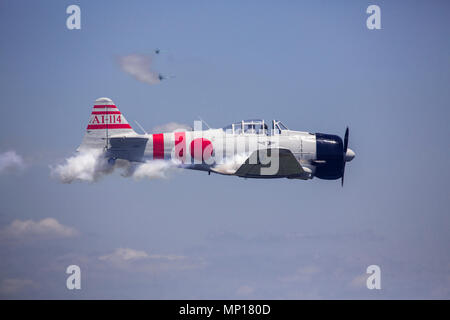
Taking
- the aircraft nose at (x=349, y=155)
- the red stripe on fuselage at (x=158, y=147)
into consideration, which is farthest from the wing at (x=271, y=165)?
the red stripe on fuselage at (x=158, y=147)

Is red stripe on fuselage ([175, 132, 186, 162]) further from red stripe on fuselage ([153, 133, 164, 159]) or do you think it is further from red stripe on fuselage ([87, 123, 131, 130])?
red stripe on fuselage ([87, 123, 131, 130])

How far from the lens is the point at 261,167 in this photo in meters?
25.1

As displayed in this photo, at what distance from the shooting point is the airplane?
2580 cm

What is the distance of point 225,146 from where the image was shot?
25.8 m

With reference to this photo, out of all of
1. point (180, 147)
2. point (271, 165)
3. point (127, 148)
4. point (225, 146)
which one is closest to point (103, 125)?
point (127, 148)

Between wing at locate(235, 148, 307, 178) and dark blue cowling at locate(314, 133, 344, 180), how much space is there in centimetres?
113

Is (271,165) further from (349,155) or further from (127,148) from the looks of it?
(127,148)

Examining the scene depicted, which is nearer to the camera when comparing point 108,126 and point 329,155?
point 329,155

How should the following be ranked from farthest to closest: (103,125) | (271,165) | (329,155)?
(103,125) < (329,155) < (271,165)

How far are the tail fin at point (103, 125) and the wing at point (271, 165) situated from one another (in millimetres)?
6024

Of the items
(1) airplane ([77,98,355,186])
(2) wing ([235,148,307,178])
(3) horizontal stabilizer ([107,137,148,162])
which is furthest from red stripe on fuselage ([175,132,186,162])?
(2) wing ([235,148,307,178])

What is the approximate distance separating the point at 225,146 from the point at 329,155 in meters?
5.07
